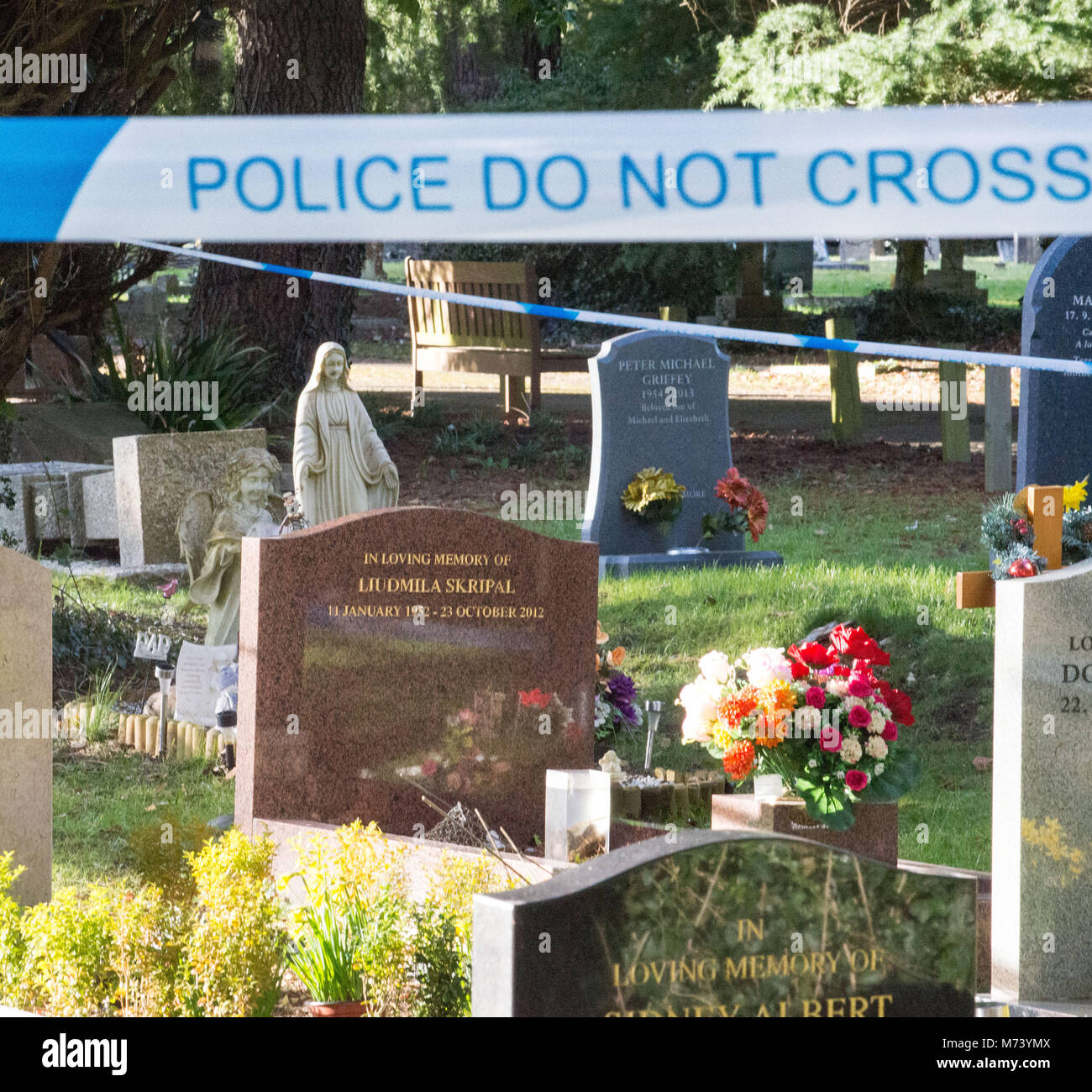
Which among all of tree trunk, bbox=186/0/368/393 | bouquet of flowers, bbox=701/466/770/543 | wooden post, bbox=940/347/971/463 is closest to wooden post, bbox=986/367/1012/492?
wooden post, bbox=940/347/971/463

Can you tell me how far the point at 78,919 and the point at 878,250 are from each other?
170ft

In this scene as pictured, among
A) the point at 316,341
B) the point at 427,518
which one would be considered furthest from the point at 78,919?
the point at 316,341

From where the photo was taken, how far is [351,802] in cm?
604

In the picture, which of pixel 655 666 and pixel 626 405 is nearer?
pixel 655 666

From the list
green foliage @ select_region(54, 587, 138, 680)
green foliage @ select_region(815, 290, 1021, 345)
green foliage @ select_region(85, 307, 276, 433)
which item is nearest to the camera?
green foliage @ select_region(54, 587, 138, 680)

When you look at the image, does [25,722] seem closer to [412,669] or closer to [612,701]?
[412,669]

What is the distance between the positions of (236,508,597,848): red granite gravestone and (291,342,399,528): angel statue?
2301 mm

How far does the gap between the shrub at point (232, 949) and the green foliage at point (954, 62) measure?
11.3m

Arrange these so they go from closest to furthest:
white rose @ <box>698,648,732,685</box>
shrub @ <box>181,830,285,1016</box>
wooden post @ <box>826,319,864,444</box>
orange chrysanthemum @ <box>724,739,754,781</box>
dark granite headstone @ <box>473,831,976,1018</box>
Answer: dark granite headstone @ <box>473,831,976,1018</box>, shrub @ <box>181,830,285,1016</box>, orange chrysanthemum @ <box>724,739,754,781</box>, white rose @ <box>698,648,732,685</box>, wooden post @ <box>826,319,864,444</box>

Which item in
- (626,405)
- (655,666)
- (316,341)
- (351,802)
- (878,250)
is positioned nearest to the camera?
(351,802)

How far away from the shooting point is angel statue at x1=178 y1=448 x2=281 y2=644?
26.8ft

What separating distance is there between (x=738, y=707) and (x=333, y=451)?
3914mm

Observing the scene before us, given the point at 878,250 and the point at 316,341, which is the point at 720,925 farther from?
the point at 878,250

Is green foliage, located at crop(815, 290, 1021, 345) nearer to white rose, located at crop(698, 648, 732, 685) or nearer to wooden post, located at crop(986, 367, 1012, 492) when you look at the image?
wooden post, located at crop(986, 367, 1012, 492)
